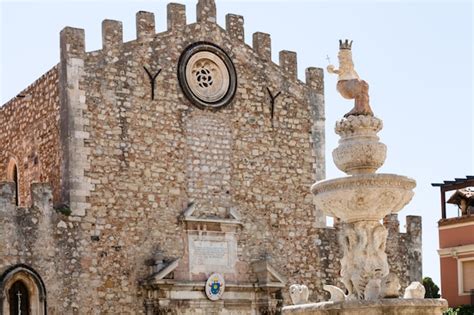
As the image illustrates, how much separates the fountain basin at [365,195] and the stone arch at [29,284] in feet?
29.6

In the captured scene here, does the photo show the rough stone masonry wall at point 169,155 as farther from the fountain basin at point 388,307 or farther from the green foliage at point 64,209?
the fountain basin at point 388,307

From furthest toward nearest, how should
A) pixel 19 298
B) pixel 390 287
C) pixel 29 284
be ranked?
pixel 29 284
pixel 19 298
pixel 390 287

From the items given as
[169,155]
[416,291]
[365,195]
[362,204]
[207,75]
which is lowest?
[416,291]

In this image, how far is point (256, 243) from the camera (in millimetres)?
28953

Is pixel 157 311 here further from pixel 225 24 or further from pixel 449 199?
pixel 449 199

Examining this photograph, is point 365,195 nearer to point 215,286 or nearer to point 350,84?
point 350,84

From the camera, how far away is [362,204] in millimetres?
17984

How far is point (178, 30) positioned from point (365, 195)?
38.1 ft

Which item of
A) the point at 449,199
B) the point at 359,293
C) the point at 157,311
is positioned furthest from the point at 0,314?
the point at 449,199

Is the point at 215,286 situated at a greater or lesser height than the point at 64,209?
lesser

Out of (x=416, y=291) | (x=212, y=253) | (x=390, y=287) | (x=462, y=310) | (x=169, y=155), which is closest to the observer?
(x=390, y=287)

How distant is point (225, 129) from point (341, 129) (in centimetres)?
1039

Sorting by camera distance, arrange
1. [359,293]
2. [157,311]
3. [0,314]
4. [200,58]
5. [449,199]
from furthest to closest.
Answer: [449,199] → [200,58] → [157,311] → [0,314] → [359,293]

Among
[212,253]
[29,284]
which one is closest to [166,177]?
[212,253]
